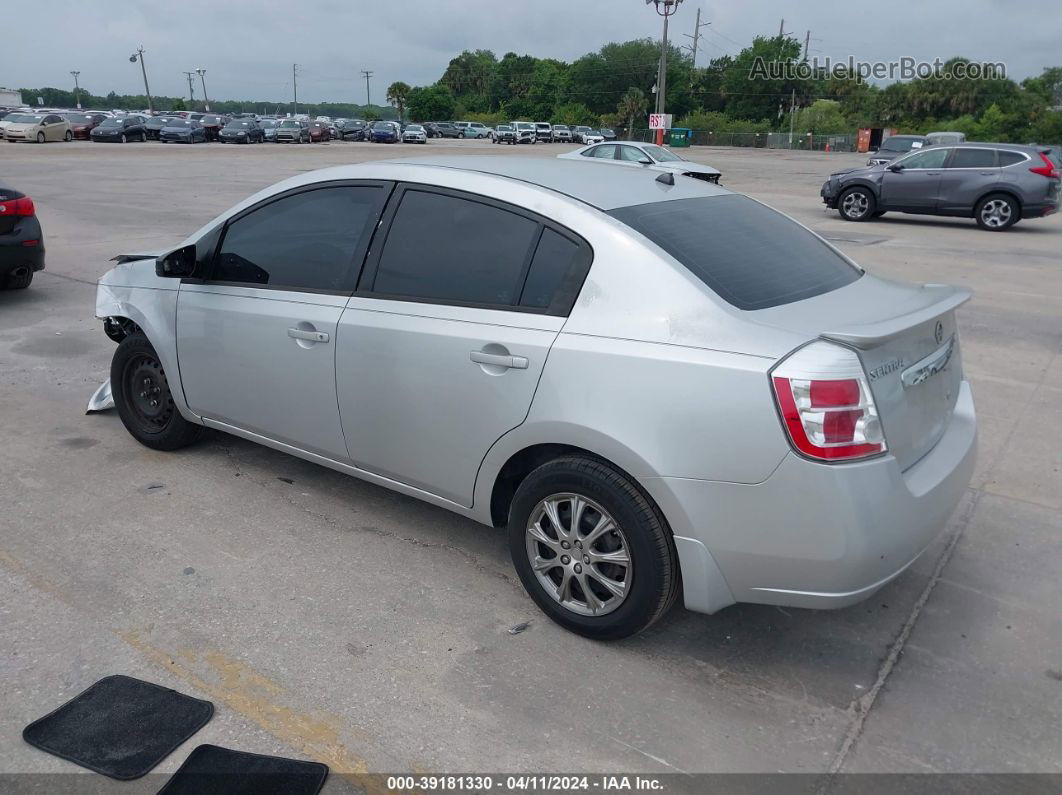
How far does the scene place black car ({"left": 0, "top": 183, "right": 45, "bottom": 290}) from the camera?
27.7ft

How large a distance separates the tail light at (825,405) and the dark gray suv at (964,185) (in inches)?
627

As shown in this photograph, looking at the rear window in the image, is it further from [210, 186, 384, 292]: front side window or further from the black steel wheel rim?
Answer: the black steel wheel rim

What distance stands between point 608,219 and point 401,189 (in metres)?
1.04

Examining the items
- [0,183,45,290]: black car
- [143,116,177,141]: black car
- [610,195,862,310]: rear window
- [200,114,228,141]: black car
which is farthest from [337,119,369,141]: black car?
[610,195,862,310]: rear window

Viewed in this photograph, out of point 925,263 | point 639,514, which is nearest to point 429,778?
point 639,514

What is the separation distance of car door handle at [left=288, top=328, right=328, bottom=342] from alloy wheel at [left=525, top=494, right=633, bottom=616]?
4.19 ft

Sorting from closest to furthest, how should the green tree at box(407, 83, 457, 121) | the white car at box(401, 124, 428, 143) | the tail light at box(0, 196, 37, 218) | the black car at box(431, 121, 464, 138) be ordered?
the tail light at box(0, 196, 37, 218)
the white car at box(401, 124, 428, 143)
the black car at box(431, 121, 464, 138)
the green tree at box(407, 83, 457, 121)

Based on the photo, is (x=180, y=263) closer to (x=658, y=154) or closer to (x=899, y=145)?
(x=658, y=154)

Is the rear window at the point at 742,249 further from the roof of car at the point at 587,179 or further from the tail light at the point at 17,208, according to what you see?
the tail light at the point at 17,208

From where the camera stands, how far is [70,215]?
15.4 metres

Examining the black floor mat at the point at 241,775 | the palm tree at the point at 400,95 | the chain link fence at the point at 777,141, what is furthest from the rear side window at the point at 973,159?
the palm tree at the point at 400,95

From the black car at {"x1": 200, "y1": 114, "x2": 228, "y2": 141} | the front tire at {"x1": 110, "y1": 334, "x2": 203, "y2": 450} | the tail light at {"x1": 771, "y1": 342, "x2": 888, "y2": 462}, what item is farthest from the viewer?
the black car at {"x1": 200, "y1": 114, "x2": 228, "y2": 141}

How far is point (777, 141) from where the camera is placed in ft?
241

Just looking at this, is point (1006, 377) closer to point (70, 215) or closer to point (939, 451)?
point (939, 451)
